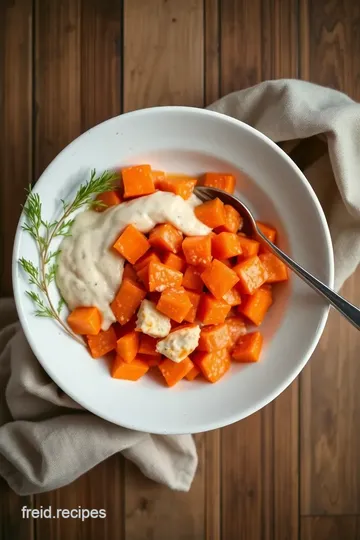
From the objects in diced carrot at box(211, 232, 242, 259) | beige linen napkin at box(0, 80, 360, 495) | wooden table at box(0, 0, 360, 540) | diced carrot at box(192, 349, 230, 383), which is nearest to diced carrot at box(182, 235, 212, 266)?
diced carrot at box(211, 232, 242, 259)

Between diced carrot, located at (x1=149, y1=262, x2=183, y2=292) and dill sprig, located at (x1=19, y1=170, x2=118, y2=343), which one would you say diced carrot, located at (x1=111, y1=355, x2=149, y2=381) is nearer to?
dill sprig, located at (x1=19, y1=170, x2=118, y2=343)

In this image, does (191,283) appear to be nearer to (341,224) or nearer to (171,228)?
(171,228)

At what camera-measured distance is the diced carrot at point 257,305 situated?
1.66 meters

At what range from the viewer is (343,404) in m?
1.94

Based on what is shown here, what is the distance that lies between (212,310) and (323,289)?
12.2 inches

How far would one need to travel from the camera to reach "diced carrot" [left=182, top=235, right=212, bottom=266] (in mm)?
1584

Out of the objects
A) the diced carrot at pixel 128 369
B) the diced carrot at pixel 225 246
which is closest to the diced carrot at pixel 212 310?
the diced carrot at pixel 225 246

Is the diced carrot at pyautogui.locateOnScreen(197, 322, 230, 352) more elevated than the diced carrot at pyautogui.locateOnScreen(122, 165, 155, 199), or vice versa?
the diced carrot at pyautogui.locateOnScreen(122, 165, 155, 199)

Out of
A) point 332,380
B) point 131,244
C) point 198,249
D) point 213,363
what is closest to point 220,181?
point 198,249

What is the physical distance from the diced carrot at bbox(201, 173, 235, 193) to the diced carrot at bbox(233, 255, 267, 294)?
222mm

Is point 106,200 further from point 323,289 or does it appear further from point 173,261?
point 323,289

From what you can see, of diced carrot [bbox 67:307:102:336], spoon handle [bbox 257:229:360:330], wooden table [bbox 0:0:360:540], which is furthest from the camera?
wooden table [bbox 0:0:360:540]

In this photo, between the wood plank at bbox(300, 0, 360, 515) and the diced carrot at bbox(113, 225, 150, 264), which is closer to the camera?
the diced carrot at bbox(113, 225, 150, 264)

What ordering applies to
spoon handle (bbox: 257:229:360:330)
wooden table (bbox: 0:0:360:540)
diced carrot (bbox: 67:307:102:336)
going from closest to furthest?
spoon handle (bbox: 257:229:360:330) → diced carrot (bbox: 67:307:102:336) → wooden table (bbox: 0:0:360:540)
